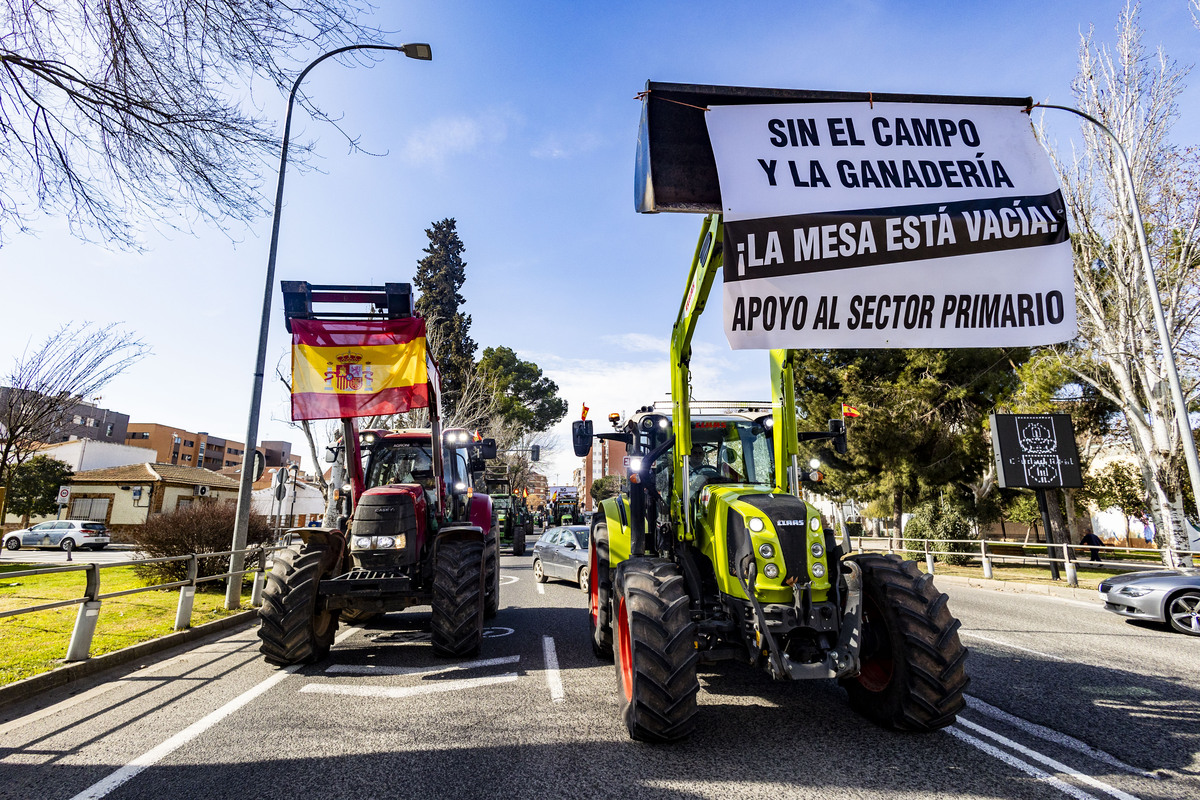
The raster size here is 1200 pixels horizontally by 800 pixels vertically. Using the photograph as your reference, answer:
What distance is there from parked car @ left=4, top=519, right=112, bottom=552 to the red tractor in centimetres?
2992

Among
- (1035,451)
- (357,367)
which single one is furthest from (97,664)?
(1035,451)

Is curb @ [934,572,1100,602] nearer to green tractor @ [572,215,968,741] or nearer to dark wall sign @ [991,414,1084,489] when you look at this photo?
dark wall sign @ [991,414,1084,489]

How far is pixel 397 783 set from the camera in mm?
3371

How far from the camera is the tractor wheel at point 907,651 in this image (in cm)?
376

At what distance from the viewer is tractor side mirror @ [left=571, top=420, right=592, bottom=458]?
5973mm

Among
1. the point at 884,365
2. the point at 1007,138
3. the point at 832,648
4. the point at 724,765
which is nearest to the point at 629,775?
the point at 724,765

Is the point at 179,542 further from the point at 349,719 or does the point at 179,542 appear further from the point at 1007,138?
the point at 1007,138

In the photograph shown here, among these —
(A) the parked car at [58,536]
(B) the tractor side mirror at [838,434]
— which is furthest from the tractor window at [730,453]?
(A) the parked car at [58,536]

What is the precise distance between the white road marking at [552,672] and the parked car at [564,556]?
5211mm

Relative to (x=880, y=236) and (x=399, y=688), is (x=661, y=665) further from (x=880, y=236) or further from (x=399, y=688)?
(x=880, y=236)

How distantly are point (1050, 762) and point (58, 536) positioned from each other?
125 ft

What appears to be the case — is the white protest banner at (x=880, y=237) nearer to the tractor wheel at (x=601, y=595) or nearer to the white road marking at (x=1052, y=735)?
the white road marking at (x=1052, y=735)

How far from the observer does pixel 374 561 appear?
6.34 m

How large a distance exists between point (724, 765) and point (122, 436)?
8591cm
